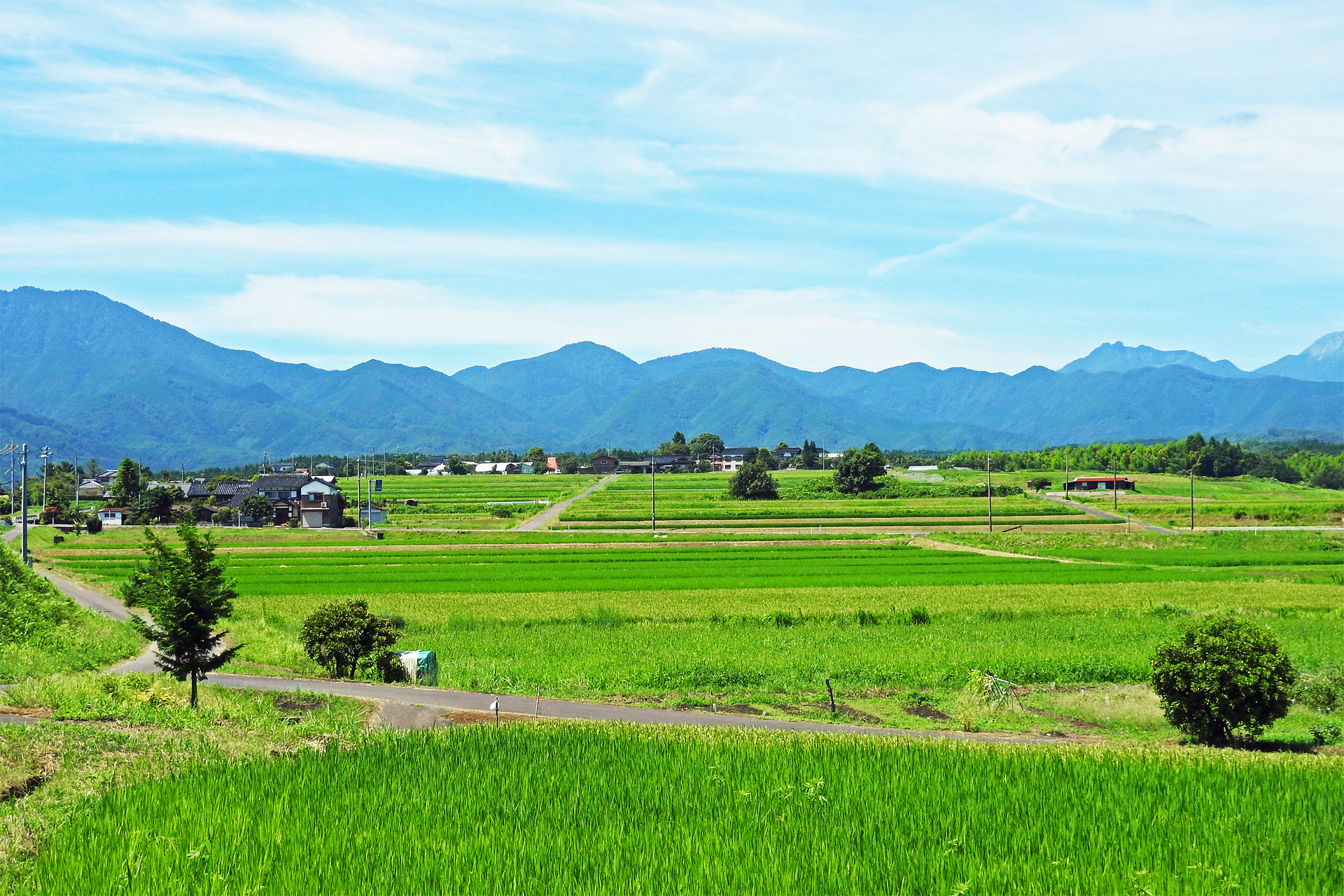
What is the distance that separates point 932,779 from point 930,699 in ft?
37.9

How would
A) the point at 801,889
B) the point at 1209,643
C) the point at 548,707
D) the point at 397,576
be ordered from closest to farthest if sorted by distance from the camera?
the point at 801,889 → the point at 1209,643 → the point at 548,707 → the point at 397,576

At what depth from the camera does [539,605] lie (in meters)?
42.7

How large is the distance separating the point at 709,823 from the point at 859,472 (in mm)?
117120

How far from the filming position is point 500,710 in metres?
22.2

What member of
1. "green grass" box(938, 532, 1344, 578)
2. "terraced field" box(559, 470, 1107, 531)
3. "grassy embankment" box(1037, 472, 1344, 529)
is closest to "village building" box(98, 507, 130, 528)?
"terraced field" box(559, 470, 1107, 531)

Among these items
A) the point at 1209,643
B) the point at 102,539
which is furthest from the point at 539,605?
the point at 102,539

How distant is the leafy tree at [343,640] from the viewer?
2800 cm

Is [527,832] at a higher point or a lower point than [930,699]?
higher

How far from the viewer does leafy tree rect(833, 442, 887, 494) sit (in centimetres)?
12706

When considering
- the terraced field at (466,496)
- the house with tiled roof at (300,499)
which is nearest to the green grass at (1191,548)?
the terraced field at (466,496)

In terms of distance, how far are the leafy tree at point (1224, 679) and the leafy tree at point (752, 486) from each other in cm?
9654

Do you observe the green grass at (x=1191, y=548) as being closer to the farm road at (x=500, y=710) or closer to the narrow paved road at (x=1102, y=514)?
the narrow paved road at (x=1102, y=514)

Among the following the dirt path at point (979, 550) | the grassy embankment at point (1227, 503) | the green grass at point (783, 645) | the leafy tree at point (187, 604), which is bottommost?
the dirt path at point (979, 550)

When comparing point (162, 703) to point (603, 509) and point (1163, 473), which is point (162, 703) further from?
point (1163, 473)
